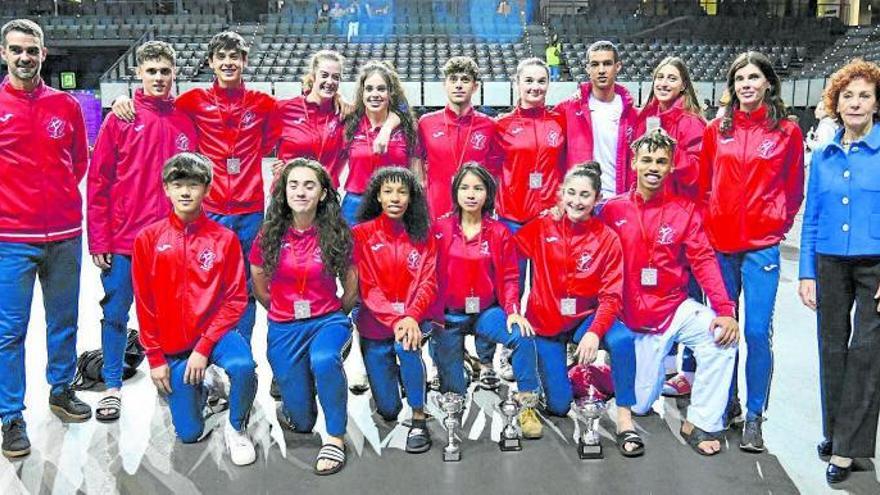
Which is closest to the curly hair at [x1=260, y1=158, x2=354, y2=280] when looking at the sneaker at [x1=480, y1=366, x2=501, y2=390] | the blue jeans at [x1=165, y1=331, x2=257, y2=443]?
the blue jeans at [x1=165, y1=331, x2=257, y2=443]

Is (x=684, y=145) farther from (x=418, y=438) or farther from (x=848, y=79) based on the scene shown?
(x=418, y=438)

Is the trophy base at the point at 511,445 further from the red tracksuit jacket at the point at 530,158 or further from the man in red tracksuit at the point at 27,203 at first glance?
the man in red tracksuit at the point at 27,203

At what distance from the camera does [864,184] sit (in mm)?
2699

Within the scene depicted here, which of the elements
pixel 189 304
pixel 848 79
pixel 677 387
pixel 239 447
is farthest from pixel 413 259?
pixel 848 79

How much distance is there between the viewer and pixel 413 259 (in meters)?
3.26

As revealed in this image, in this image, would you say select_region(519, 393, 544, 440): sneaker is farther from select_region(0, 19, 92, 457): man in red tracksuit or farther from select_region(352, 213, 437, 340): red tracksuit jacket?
select_region(0, 19, 92, 457): man in red tracksuit

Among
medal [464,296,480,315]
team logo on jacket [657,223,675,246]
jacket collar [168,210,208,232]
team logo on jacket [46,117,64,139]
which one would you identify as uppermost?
team logo on jacket [46,117,64,139]

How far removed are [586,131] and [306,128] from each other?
1445 millimetres

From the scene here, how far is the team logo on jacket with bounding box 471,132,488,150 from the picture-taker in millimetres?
3809

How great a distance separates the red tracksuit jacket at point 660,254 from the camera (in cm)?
321

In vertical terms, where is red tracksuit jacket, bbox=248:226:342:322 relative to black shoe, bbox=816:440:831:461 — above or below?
above

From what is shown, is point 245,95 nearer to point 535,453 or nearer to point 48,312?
point 48,312

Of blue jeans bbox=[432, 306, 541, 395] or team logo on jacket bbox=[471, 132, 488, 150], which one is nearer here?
blue jeans bbox=[432, 306, 541, 395]

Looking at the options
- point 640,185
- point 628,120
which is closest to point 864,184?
point 640,185
